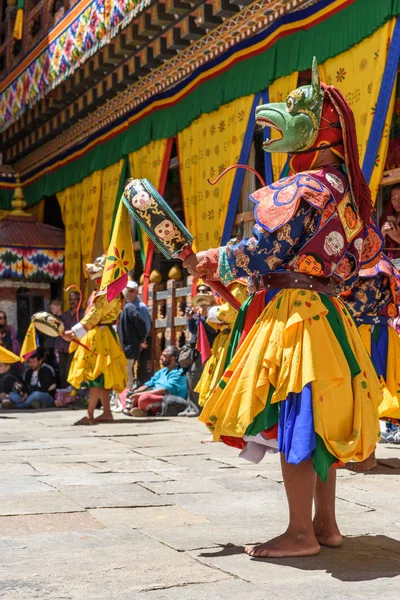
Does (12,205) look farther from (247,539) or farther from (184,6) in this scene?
(247,539)

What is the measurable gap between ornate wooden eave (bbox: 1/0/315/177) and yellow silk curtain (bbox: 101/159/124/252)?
0.62 meters

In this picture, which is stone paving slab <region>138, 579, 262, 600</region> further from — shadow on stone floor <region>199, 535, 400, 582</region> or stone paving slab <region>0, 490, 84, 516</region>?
stone paving slab <region>0, 490, 84, 516</region>

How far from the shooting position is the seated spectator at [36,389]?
33.6 ft

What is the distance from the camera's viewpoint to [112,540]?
9.97 feet

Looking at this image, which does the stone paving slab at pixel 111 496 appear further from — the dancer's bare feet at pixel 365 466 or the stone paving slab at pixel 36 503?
the dancer's bare feet at pixel 365 466

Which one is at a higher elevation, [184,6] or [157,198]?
[184,6]

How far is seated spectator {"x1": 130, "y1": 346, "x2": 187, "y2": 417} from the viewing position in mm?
8727

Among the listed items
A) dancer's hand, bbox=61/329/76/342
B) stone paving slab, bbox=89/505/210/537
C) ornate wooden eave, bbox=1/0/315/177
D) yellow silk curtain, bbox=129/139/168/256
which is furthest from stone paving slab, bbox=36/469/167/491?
yellow silk curtain, bbox=129/139/168/256

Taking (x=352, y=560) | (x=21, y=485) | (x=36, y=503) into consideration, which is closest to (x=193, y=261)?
(x=352, y=560)

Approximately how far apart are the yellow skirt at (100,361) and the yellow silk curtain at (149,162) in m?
3.13

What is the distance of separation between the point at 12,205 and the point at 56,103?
8.24ft

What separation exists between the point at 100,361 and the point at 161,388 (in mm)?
1318

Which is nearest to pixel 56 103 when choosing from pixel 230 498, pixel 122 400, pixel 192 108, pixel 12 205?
pixel 12 205

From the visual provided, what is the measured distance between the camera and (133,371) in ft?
35.7
